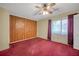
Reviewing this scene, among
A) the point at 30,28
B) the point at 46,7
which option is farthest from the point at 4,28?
the point at 46,7

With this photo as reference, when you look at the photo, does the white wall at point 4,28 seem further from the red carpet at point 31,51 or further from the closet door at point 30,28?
the closet door at point 30,28

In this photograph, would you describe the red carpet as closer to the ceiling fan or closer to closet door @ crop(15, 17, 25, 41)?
closet door @ crop(15, 17, 25, 41)

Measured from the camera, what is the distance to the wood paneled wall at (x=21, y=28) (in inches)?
49.9

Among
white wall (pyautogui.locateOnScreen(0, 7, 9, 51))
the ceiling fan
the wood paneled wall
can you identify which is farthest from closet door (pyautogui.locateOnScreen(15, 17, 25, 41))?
the ceiling fan

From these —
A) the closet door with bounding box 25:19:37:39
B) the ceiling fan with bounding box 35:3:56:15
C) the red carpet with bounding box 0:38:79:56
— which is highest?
the ceiling fan with bounding box 35:3:56:15

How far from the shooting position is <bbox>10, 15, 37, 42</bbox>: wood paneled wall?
4.16ft

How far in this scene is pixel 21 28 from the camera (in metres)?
1.36

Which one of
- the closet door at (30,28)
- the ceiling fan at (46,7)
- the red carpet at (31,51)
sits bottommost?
the red carpet at (31,51)

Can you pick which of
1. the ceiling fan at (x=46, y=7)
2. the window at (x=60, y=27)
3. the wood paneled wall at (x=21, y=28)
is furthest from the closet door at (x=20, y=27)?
the window at (x=60, y=27)

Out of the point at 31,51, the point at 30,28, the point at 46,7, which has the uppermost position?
the point at 46,7

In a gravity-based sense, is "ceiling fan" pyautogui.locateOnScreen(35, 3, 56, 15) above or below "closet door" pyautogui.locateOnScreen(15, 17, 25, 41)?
above

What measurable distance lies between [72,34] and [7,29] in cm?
194

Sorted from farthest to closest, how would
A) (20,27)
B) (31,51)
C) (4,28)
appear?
(31,51)
(20,27)
(4,28)

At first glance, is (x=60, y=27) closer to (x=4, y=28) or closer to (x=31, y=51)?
(x=31, y=51)
